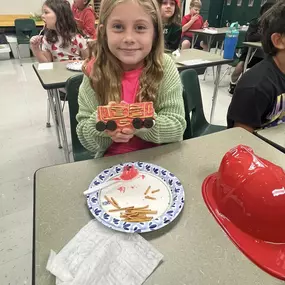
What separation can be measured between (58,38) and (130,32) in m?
1.51

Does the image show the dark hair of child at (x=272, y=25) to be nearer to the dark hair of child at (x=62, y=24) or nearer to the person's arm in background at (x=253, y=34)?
the dark hair of child at (x=62, y=24)

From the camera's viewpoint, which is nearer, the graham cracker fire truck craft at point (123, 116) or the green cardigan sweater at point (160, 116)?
the graham cracker fire truck craft at point (123, 116)

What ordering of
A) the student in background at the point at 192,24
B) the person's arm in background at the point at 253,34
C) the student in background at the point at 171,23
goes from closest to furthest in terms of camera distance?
the student in background at the point at 171,23 < the person's arm in background at the point at 253,34 < the student in background at the point at 192,24

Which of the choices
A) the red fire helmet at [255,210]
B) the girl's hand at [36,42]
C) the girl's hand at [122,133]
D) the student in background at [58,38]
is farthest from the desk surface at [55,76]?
the red fire helmet at [255,210]

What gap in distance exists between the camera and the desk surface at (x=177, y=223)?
447 mm

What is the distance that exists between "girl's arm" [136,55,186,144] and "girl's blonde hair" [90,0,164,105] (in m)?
0.03

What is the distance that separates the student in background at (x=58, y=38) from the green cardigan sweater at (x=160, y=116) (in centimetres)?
138

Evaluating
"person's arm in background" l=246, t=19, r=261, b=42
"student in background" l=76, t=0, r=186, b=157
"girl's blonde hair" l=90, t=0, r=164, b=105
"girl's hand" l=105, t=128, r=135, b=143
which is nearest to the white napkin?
"girl's hand" l=105, t=128, r=135, b=143

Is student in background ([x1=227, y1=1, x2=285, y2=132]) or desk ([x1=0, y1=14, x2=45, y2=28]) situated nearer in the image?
Result: student in background ([x1=227, y1=1, x2=285, y2=132])

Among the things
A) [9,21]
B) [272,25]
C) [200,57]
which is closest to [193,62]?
[200,57]

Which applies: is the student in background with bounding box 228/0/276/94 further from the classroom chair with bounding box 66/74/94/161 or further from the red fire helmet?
the red fire helmet

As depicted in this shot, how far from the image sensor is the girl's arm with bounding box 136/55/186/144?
2.74ft

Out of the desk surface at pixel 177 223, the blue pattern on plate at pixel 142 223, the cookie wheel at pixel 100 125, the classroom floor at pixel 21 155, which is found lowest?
the classroom floor at pixel 21 155

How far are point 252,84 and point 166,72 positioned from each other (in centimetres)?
39
